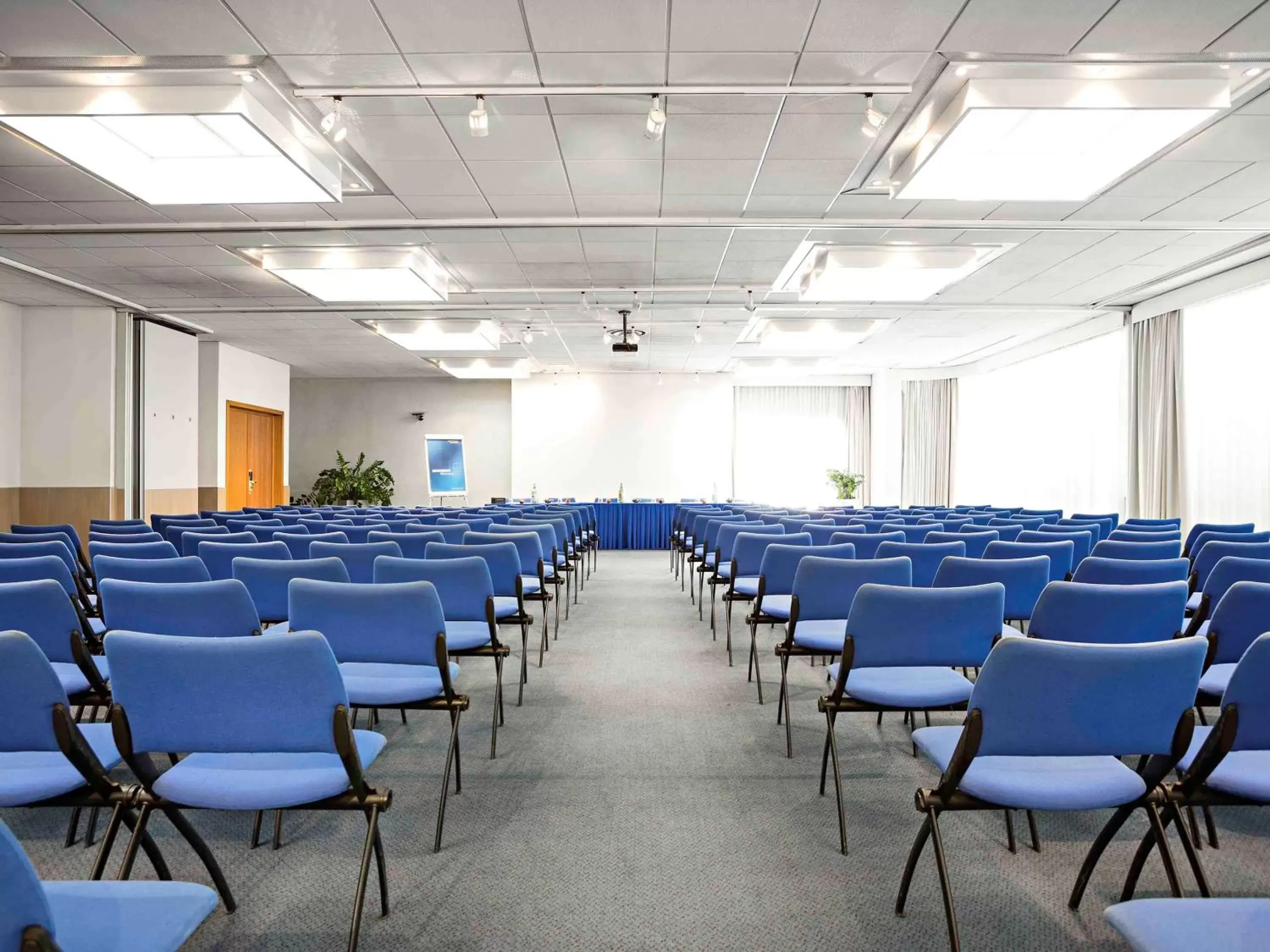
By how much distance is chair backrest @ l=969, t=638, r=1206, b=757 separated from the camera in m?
1.73

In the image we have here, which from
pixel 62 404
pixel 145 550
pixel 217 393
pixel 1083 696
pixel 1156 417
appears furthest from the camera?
pixel 217 393

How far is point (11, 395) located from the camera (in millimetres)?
10320

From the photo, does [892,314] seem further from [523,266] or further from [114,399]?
[114,399]

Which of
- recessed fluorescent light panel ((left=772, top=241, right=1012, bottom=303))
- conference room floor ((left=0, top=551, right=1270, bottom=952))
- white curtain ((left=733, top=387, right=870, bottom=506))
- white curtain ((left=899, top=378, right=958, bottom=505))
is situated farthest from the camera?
white curtain ((left=733, top=387, right=870, bottom=506))

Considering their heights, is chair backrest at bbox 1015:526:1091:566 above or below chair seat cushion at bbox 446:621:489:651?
above

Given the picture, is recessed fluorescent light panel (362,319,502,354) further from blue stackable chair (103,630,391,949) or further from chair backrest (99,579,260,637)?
blue stackable chair (103,630,391,949)

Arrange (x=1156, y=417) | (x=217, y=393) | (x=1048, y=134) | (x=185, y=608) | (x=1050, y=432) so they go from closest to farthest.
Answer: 1. (x=185, y=608)
2. (x=1048, y=134)
3. (x=1156, y=417)
4. (x=1050, y=432)
5. (x=217, y=393)

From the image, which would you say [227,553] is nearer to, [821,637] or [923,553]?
[821,637]

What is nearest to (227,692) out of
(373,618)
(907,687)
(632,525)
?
(373,618)

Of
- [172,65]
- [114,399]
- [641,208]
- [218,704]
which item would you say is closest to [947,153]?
[641,208]

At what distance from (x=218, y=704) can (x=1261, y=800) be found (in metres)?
2.41

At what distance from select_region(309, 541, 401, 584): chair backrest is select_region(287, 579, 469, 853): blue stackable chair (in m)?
1.47

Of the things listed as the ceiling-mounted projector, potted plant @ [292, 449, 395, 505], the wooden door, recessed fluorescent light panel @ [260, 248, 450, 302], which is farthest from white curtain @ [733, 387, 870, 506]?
recessed fluorescent light panel @ [260, 248, 450, 302]

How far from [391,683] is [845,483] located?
1485 centimetres
